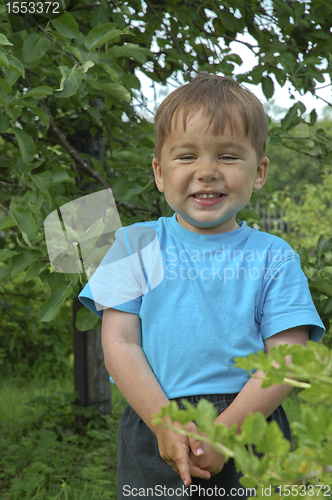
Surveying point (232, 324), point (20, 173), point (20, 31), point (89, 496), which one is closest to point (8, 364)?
point (89, 496)

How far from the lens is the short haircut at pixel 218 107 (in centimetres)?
124

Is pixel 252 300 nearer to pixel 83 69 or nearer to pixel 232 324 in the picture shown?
pixel 232 324

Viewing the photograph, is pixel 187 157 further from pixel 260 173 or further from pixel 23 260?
pixel 23 260

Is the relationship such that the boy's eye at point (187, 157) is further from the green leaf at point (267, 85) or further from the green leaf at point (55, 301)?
the green leaf at point (267, 85)

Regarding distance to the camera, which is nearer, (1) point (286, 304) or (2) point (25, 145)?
(1) point (286, 304)

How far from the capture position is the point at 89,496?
2154 millimetres

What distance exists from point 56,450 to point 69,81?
7.08 feet

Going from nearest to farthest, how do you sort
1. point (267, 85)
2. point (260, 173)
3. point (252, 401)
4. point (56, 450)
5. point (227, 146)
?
point (252, 401), point (227, 146), point (260, 173), point (267, 85), point (56, 450)

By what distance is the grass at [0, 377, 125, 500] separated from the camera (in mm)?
2277

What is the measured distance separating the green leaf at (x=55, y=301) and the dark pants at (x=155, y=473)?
0.42m

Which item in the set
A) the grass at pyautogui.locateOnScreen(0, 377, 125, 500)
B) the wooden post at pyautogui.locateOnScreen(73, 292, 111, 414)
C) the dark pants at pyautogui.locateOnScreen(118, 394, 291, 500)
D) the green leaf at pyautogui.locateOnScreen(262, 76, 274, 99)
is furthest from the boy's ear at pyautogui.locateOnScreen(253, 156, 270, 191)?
the wooden post at pyautogui.locateOnScreen(73, 292, 111, 414)

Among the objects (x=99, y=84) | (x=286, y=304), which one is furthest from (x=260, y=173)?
(x=99, y=84)

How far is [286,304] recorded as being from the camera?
1.20 meters

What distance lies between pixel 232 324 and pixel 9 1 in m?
1.39
